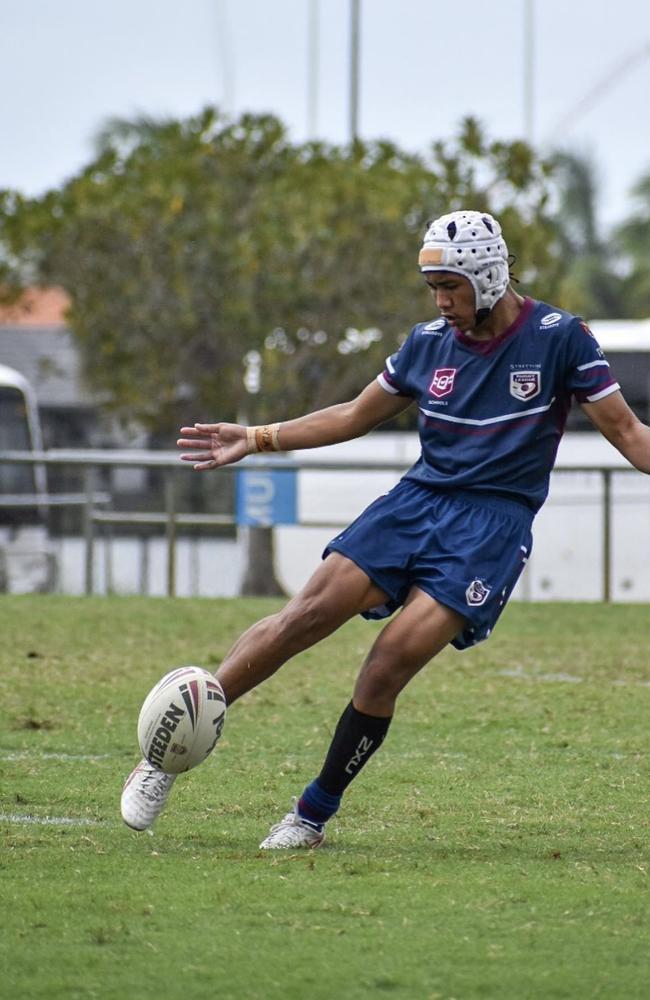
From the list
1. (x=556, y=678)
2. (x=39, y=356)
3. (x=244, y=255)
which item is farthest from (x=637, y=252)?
(x=556, y=678)

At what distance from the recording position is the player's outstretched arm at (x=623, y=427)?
5.54 metres

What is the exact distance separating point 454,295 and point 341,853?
178 cm

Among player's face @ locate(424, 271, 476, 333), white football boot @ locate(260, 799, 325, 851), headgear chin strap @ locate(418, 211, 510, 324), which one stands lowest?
white football boot @ locate(260, 799, 325, 851)

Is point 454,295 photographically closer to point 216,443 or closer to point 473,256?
point 473,256

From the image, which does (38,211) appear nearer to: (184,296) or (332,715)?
(184,296)

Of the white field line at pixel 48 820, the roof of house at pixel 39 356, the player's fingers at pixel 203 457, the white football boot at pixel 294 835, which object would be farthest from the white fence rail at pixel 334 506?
the roof of house at pixel 39 356

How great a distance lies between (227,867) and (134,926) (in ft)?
2.40

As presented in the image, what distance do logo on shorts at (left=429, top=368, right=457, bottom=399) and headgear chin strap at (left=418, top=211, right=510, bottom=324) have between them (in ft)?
0.71

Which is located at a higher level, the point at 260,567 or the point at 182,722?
the point at 182,722

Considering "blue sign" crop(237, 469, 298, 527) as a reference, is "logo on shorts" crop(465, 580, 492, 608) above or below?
above

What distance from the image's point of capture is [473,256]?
5.45 metres

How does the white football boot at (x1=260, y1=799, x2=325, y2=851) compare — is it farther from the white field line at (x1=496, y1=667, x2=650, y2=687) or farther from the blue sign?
the blue sign

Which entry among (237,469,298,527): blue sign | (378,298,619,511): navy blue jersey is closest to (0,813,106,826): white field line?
(378,298,619,511): navy blue jersey

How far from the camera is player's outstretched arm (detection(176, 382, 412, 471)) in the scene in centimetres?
591
